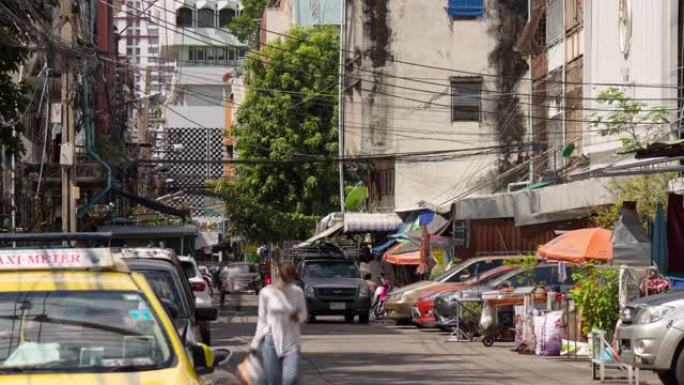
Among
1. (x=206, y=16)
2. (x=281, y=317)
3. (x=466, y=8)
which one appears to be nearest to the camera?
(x=281, y=317)

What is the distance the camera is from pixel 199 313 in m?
15.3

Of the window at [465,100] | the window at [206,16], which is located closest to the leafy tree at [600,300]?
the window at [465,100]

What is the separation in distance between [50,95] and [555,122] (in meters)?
14.8

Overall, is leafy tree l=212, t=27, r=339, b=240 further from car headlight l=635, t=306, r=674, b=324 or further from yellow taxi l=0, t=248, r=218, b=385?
yellow taxi l=0, t=248, r=218, b=385

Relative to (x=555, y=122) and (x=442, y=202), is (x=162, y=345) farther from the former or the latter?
(x=442, y=202)

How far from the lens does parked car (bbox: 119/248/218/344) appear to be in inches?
602

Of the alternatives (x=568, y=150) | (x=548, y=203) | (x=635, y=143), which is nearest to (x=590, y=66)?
(x=568, y=150)

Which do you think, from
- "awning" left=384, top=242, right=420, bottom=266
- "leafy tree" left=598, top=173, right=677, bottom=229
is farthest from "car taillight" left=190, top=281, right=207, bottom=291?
"awning" left=384, top=242, right=420, bottom=266

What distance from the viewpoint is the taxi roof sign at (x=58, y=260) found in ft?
29.3

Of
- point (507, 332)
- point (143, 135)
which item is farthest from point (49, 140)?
point (143, 135)

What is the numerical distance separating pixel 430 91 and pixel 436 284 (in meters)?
18.6

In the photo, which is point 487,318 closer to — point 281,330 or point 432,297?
point 432,297

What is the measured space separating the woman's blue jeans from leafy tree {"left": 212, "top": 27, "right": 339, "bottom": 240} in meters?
49.0

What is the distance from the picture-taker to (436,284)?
33031mm
